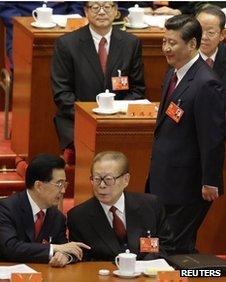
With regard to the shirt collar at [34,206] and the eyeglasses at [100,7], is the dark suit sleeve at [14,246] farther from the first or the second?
the eyeglasses at [100,7]

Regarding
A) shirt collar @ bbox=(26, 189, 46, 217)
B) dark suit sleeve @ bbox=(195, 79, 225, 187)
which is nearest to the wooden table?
dark suit sleeve @ bbox=(195, 79, 225, 187)

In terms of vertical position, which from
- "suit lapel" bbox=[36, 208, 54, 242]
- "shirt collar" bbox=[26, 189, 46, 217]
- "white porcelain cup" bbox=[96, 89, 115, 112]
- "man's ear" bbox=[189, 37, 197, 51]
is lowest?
"suit lapel" bbox=[36, 208, 54, 242]

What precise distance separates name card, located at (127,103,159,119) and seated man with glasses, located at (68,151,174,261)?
72 cm

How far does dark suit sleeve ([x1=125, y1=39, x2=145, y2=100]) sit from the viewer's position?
246 inches

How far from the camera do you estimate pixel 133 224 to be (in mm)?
4949

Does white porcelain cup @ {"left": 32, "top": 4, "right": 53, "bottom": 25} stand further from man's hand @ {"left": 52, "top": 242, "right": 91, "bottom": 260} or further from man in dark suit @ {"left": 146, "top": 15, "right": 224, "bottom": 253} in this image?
man's hand @ {"left": 52, "top": 242, "right": 91, "bottom": 260}

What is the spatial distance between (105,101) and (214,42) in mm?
656

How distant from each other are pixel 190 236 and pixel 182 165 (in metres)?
0.35

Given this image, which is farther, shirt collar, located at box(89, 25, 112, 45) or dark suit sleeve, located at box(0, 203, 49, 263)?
shirt collar, located at box(89, 25, 112, 45)

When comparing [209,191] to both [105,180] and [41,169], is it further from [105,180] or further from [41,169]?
[41,169]

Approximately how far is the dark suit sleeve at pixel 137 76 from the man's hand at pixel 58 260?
1731 millimetres

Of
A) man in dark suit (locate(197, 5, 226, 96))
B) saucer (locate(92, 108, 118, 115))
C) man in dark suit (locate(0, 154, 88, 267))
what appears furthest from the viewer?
man in dark suit (locate(197, 5, 226, 96))

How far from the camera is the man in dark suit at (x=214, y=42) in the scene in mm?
5945

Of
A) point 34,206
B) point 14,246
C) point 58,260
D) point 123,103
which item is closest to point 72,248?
point 58,260
